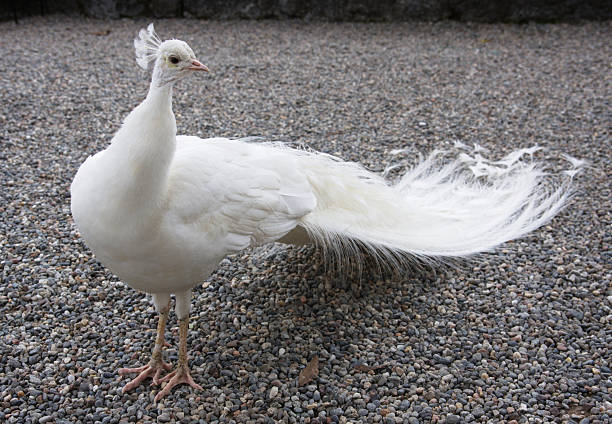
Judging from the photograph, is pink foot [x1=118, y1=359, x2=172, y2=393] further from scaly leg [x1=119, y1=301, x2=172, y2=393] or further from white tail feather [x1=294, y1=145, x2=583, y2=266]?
white tail feather [x1=294, y1=145, x2=583, y2=266]

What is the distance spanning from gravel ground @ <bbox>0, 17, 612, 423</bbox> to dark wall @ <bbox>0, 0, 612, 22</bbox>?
9.19ft

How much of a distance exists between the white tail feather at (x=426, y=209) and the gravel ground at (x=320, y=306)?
155mm

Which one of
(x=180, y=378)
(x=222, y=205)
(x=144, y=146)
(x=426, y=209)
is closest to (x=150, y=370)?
(x=180, y=378)

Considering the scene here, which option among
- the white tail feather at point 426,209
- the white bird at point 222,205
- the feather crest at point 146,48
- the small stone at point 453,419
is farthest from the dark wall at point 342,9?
the small stone at point 453,419

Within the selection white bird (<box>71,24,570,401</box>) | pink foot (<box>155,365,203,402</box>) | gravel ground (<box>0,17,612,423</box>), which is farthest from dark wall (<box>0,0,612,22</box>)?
pink foot (<box>155,365,203,402</box>)

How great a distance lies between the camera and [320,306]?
2.77 metres

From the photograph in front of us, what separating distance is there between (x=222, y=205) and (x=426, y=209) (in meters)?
1.35

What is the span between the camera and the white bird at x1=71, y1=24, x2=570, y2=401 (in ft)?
5.92

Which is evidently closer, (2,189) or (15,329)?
(15,329)

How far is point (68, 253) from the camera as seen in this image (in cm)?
305

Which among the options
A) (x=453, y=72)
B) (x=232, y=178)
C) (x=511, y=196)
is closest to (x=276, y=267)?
(x=232, y=178)

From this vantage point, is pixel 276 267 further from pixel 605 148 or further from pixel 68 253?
pixel 605 148

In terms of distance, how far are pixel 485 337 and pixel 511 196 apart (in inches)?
43.1

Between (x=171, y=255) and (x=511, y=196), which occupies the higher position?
(x=171, y=255)
